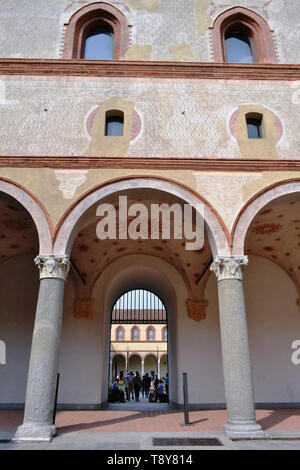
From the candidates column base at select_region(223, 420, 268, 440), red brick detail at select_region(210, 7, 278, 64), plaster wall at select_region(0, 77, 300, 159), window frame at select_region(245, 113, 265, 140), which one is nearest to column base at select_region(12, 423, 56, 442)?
column base at select_region(223, 420, 268, 440)

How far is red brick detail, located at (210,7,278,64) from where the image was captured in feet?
35.6

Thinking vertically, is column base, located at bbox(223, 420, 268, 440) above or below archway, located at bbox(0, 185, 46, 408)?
below

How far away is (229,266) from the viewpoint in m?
7.66

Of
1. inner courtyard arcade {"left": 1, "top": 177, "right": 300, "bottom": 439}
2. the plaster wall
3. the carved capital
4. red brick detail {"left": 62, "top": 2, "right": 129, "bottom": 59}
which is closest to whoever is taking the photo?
the plaster wall

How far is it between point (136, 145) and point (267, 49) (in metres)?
5.68

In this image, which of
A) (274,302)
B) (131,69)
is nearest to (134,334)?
(274,302)

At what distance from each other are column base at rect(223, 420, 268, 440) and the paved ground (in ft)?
0.42

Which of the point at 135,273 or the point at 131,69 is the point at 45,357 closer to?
the point at 135,273

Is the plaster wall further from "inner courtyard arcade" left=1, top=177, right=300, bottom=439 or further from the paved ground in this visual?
the paved ground

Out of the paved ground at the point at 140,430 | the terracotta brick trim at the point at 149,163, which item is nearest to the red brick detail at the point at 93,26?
the terracotta brick trim at the point at 149,163

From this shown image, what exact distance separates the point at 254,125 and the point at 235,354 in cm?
598

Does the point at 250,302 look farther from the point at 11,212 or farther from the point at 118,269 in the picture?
the point at 11,212

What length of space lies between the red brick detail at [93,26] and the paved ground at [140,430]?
970cm
